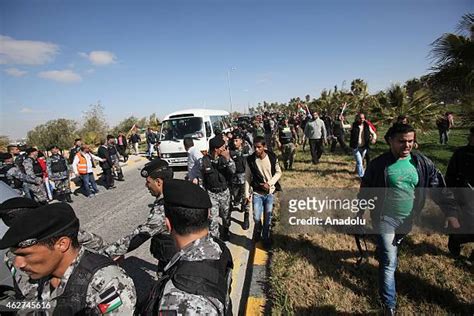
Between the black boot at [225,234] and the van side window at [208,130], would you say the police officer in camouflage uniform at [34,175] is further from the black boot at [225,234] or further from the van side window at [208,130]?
the van side window at [208,130]

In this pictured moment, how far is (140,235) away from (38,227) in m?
1.01

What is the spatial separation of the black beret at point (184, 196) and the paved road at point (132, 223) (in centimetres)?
93

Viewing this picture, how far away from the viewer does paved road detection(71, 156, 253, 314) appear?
391cm

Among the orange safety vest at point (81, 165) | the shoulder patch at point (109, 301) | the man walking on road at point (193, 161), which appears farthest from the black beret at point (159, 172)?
the orange safety vest at point (81, 165)

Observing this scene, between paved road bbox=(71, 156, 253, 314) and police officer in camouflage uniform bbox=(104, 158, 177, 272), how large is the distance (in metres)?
0.50

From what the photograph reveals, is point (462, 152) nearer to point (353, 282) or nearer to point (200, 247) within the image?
point (353, 282)

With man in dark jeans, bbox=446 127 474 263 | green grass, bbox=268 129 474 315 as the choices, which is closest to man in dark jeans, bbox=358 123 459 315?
man in dark jeans, bbox=446 127 474 263

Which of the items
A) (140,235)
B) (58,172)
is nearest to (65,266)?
(140,235)

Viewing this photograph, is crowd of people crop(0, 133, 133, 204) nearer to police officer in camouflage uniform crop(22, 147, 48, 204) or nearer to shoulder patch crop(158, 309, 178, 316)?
police officer in camouflage uniform crop(22, 147, 48, 204)

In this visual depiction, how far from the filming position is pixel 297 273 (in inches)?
143

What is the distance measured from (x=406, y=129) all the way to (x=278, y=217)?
340 cm

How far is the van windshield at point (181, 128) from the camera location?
1080cm

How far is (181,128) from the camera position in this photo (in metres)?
11.1

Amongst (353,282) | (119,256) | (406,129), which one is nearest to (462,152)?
(406,129)
